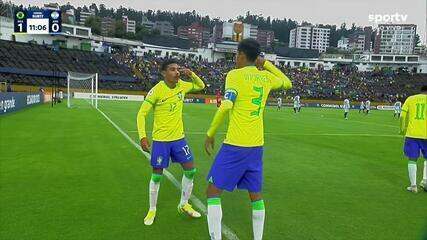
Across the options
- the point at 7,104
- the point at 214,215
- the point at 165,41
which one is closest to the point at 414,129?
the point at 214,215

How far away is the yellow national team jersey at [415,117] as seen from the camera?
8.83m

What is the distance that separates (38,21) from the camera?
152 ft

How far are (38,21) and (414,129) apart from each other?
44838mm

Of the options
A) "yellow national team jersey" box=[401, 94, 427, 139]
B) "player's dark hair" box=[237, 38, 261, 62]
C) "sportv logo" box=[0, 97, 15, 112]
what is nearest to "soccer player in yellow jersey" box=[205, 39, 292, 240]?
"player's dark hair" box=[237, 38, 261, 62]

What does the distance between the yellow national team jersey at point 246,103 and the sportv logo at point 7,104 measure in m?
24.2

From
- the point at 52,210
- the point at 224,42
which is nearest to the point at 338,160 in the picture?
the point at 52,210

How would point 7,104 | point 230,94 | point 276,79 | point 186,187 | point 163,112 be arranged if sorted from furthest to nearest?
point 7,104 < point 186,187 < point 163,112 < point 276,79 < point 230,94

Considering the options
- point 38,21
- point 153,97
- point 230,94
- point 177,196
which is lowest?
point 177,196

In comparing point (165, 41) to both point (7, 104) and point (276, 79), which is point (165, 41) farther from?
point (276, 79)

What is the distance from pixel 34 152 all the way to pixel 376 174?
9.41 meters

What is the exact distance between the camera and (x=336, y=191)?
8.82 metres

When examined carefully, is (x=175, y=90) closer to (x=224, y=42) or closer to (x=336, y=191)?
(x=336, y=191)

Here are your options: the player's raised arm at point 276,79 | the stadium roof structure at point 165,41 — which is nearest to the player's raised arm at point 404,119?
the player's raised arm at point 276,79

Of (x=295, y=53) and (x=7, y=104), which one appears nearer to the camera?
(x=7, y=104)
